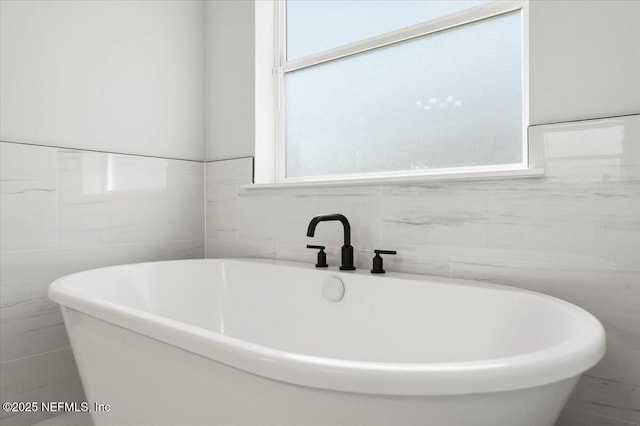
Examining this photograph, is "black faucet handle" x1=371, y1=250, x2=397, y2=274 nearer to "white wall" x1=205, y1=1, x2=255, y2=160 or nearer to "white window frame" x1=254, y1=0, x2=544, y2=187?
"white window frame" x1=254, y1=0, x2=544, y2=187

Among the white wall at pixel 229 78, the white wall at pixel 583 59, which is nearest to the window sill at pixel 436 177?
the white wall at pixel 583 59

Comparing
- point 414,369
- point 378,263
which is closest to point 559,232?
point 378,263

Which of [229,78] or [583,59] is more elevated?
[229,78]

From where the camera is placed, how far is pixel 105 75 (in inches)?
80.8

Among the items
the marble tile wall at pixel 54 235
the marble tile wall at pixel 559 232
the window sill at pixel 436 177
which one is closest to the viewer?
the marble tile wall at pixel 559 232

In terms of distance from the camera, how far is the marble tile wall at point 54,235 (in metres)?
1.74

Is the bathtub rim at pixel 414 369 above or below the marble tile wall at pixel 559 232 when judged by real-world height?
below

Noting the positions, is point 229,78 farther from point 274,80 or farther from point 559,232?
point 559,232

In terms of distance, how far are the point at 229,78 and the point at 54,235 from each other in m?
1.17

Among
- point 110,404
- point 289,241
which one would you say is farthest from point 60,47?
point 110,404

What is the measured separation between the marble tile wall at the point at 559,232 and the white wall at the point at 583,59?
0.05 meters

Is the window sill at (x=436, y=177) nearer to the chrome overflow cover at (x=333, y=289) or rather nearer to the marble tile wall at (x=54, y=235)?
the chrome overflow cover at (x=333, y=289)

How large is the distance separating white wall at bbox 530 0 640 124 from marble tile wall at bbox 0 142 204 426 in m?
1.80

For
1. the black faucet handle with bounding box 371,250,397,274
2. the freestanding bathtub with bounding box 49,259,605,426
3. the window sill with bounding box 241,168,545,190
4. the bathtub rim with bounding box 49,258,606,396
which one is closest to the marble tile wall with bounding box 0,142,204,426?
the freestanding bathtub with bounding box 49,259,605,426
